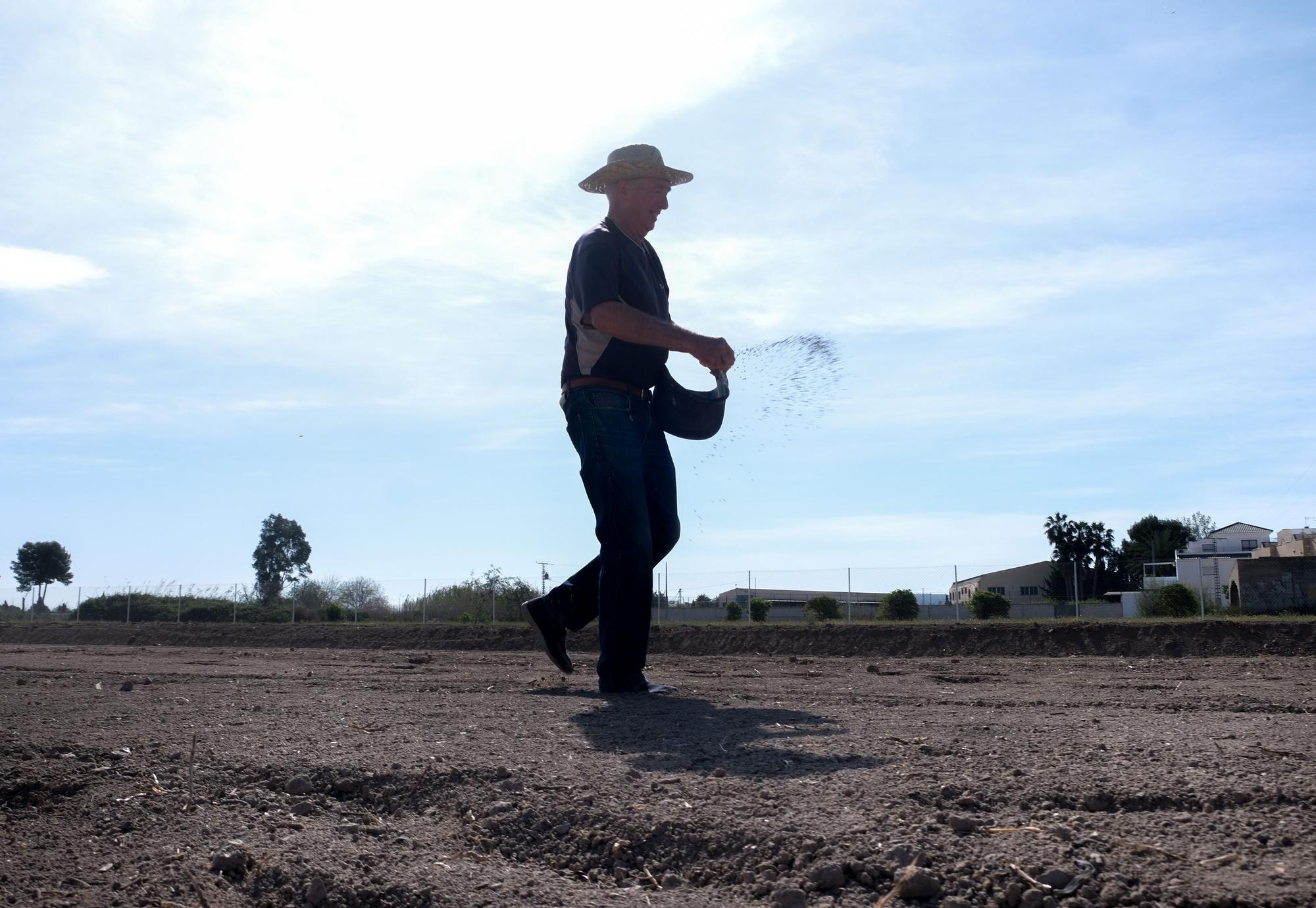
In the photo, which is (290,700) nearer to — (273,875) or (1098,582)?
(273,875)

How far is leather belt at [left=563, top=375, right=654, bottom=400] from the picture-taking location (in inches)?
163

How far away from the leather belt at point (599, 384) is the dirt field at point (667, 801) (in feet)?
3.95

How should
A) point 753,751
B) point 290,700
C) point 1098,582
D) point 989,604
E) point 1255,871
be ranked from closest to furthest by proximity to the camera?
point 1255,871
point 753,751
point 290,700
point 989,604
point 1098,582

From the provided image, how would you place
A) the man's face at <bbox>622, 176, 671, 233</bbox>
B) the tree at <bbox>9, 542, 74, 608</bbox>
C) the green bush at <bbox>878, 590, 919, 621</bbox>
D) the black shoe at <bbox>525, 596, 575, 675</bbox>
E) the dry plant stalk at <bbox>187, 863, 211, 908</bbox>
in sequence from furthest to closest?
the tree at <bbox>9, 542, 74, 608</bbox>, the green bush at <bbox>878, 590, 919, 621</bbox>, the black shoe at <bbox>525, 596, 575, 675</bbox>, the man's face at <bbox>622, 176, 671, 233</bbox>, the dry plant stalk at <bbox>187, 863, 211, 908</bbox>

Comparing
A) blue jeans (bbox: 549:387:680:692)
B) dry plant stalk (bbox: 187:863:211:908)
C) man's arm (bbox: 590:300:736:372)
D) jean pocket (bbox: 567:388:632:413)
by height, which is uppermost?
man's arm (bbox: 590:300:736:372)

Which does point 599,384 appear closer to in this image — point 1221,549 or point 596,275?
point 596,275

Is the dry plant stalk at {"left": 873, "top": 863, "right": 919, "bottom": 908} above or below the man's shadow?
below

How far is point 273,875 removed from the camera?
188 centimetres

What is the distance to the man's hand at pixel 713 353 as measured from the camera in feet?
13.0

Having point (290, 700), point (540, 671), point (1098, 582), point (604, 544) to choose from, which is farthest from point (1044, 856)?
point (1098, 582)

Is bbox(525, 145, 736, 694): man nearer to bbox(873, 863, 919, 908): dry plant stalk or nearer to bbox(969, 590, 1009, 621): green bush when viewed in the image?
bbox(873, 863, 919, 908): dry plant stalk

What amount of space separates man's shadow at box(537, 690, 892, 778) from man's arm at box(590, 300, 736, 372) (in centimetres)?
128

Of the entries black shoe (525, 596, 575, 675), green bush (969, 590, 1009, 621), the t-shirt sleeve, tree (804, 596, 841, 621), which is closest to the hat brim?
the t-shirt sleeve

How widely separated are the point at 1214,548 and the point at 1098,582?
8.87m
